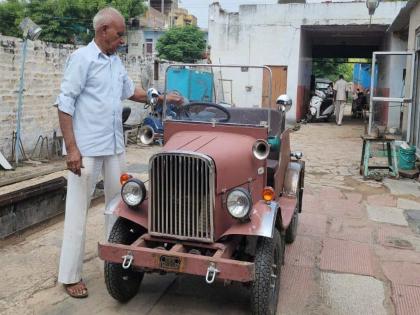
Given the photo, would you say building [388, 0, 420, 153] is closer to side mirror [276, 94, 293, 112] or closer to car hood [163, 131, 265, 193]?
side mirror [276, 94, 293, 112]

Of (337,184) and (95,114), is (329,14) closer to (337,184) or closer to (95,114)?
(337,184)

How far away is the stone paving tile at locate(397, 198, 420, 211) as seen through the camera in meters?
6.98

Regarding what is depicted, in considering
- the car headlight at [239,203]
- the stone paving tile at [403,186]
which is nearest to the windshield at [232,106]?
the car headlight at [239,203]

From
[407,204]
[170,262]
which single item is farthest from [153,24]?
[170,262]

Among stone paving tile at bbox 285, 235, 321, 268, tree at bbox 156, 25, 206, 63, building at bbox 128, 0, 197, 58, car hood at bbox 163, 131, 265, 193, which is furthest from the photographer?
building at bbox 128, 0, 197, 58

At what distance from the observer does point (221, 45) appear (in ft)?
61.6

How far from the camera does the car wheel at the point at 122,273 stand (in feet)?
11.9

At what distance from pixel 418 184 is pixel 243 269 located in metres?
6.29

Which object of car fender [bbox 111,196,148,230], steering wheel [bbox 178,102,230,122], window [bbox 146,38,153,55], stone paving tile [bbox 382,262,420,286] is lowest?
stone paving tile [bbox 382,262,420,286]

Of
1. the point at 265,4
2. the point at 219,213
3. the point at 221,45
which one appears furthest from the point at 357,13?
the point at 219,213

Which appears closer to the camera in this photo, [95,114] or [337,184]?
[95,114]

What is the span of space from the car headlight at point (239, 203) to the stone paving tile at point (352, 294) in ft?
3.84

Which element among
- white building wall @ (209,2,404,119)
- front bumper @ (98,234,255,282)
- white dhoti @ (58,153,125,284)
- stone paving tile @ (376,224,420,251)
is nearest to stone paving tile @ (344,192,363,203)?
stone paving tile @ (376,224,420,251)

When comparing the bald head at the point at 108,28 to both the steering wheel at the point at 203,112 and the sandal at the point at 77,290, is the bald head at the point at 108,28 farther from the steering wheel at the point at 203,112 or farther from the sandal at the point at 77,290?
the sandal at the point at 77,290
